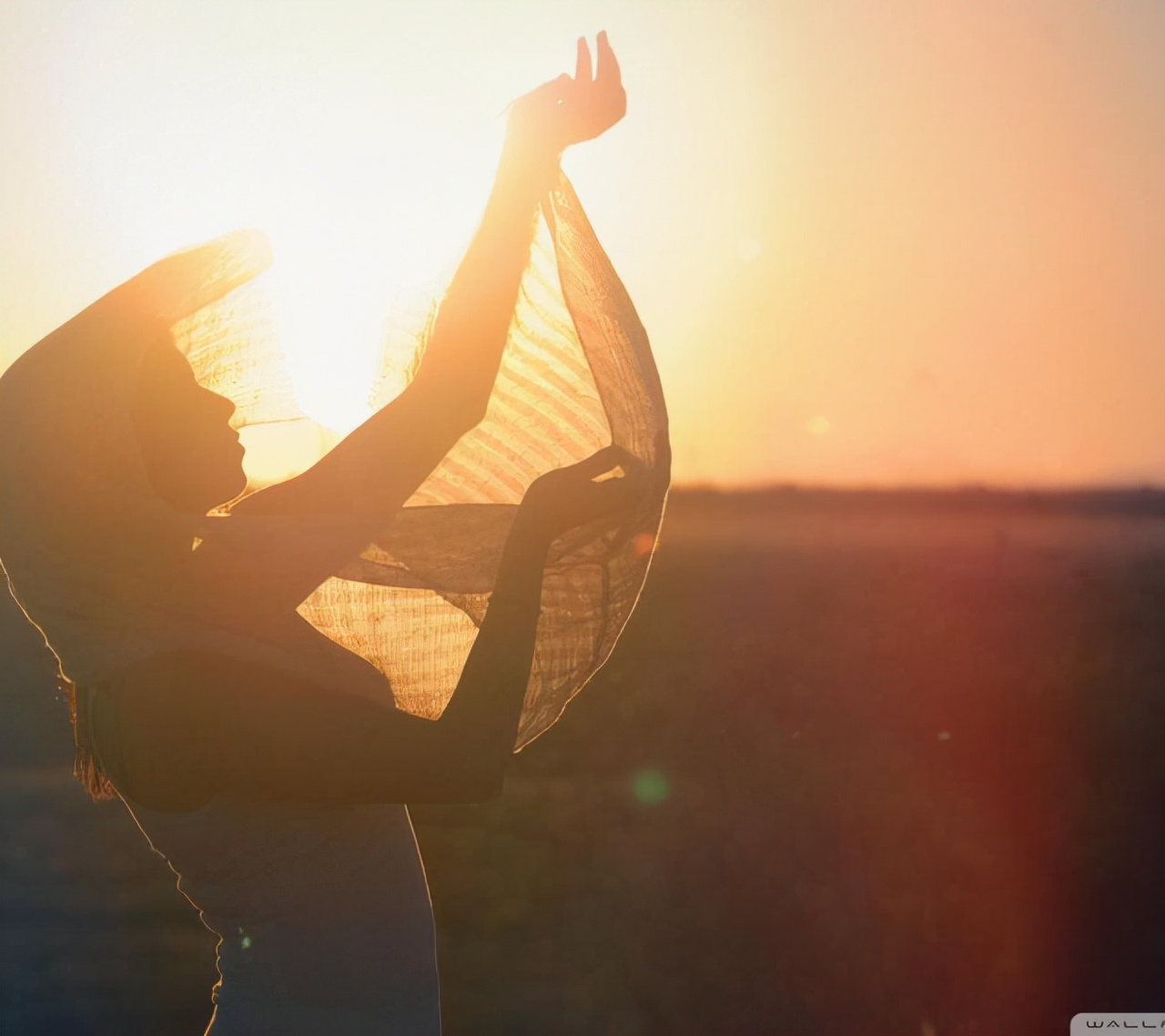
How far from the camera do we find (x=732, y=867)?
18.4 ft

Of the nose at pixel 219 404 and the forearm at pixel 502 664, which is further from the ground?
the nose at pixel 219 404

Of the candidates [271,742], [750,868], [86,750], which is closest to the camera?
[271,742]

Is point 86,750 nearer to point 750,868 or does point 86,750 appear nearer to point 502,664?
point 502,664

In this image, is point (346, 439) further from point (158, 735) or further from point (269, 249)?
point (158, 735)

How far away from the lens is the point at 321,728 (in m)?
1.26

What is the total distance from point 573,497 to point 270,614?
1.24ft

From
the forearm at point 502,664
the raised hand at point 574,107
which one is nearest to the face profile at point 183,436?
the forearm at point 502,664

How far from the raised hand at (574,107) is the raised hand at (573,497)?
420 millimetres

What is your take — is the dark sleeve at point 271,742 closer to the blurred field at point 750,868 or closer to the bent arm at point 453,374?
the bent arm at point 453,374

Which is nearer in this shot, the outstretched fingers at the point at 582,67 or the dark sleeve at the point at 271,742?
the dark sleeve at the point at 271,742

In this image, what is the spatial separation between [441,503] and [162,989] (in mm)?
3809

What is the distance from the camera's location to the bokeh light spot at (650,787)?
6.77 m

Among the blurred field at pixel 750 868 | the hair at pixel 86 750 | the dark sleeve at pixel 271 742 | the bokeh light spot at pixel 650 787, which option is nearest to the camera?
the dark sleeve at pixel 271 742

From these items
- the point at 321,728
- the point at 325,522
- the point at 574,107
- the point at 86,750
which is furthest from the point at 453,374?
the point at 86,750
